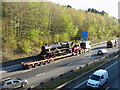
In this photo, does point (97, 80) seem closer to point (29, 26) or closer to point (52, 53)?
point (52, 53)

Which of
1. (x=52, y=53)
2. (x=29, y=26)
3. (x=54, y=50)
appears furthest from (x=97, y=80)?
(x=29, y=26)

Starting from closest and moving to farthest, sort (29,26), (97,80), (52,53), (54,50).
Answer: (97,80), (52,53), (54,50), (29,26)

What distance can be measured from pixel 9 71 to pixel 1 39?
1298cm

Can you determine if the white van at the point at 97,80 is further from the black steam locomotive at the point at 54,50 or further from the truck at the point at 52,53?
the black steam locomotive at the point at 54,50

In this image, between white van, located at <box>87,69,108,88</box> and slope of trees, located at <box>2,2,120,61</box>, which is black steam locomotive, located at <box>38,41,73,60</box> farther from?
white van, located at <box>87,69,108,88</box>

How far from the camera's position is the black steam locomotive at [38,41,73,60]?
2881 centimetres

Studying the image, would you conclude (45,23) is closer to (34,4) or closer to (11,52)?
(34,4)

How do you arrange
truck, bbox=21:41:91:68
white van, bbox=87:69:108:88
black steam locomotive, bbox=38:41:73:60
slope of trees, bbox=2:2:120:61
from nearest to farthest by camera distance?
white van, bbox=87:69:108:88, truck, bbox=21:41:91:68, black steam locomotive, bbox=38:41:73:60, slope of trees, bbox=2:2:120:61

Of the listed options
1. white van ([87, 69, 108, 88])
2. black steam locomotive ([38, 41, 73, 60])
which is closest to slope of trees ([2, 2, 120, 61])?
black steam locomotive ([38, 41, 73, 60])

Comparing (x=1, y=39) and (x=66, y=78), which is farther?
(x=1, y=39)

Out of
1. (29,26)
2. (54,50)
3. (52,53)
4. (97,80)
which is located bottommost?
(97,80)

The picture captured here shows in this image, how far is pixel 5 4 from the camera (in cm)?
3762

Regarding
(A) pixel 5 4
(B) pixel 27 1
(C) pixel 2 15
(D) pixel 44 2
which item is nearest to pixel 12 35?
(C) pixel 2 15

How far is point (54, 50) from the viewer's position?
101 feet
